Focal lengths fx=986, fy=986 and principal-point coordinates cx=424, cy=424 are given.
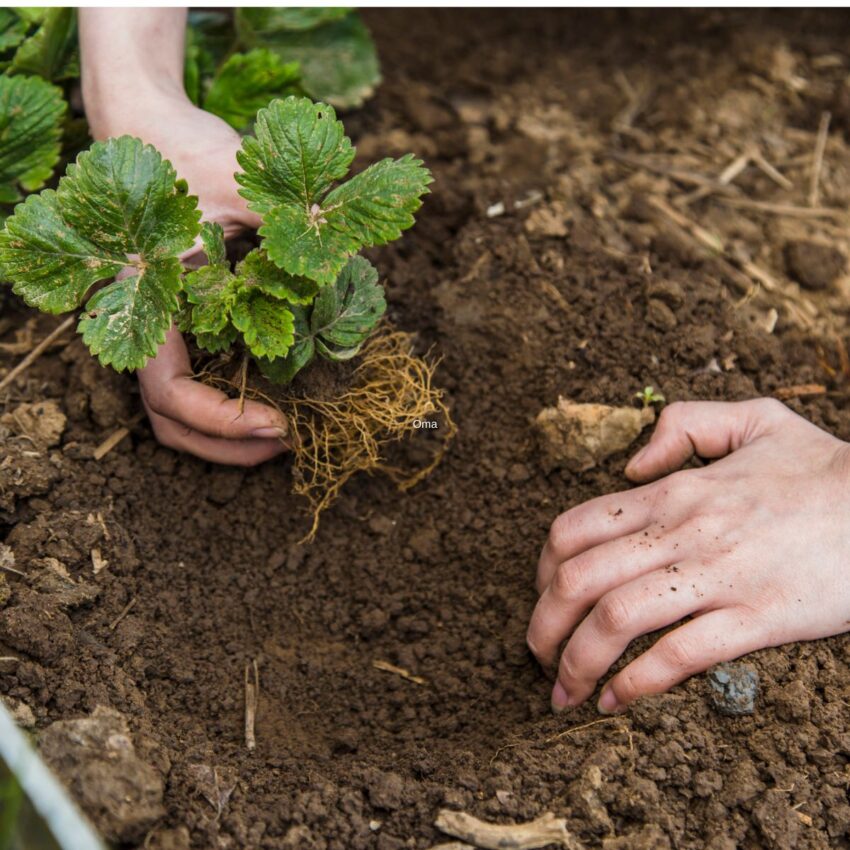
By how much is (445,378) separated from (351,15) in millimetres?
1264

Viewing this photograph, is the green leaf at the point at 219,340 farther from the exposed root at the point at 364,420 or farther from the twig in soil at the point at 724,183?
the twig in soil at the point at 724,183

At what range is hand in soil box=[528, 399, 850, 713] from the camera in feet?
6.09

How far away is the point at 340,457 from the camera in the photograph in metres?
2.28

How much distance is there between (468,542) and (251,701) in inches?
23.9

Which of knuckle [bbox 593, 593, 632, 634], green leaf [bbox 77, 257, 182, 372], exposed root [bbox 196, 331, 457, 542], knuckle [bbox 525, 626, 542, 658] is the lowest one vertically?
knuckle [bbox 525, 626, 542, 658]

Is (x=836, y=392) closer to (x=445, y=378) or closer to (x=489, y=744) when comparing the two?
(x=445, y=378)

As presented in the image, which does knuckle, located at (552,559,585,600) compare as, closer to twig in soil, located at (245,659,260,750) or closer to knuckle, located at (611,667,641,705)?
knuckle, located at (611,667,641,705)

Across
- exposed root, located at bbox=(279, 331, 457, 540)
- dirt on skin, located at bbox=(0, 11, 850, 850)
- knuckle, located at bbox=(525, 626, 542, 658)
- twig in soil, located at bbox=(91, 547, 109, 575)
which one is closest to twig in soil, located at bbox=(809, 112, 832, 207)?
dirt on skin, located at bbox=(0, 11, 850, 850)

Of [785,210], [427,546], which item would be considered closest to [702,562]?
[427,546]

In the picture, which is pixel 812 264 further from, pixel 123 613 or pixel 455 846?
pixel 123 613

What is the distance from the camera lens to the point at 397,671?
2.18 meters

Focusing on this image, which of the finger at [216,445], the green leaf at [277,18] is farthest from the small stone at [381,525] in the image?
the green leaf at [277,18]

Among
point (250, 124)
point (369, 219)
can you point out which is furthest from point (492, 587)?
point (250, 124)

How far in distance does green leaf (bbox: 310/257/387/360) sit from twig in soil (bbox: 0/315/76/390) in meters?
0.68
